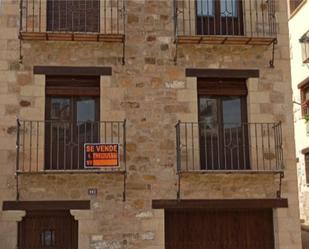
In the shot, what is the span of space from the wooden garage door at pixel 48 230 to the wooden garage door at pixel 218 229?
177 cm

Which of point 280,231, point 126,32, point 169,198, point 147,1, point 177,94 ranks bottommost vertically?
point 280,231

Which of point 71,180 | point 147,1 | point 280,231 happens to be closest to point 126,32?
point 147,1

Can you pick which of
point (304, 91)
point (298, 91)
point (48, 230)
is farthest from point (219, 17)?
point (298, 91)

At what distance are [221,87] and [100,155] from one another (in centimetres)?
271

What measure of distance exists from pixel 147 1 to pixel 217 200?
13.3 feet

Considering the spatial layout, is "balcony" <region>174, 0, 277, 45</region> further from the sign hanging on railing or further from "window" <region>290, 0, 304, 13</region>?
"window" <region>290, 0, 304, 13</region>

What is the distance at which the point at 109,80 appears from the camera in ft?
34.1

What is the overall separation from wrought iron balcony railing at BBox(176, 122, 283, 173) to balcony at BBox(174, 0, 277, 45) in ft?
5.43

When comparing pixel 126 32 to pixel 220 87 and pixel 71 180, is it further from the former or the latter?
pixel 71 180

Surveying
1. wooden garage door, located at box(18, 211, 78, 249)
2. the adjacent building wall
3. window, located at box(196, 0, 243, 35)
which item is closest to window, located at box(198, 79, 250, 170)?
window, located at box(196, 0, 243, 35)

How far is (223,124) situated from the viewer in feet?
34.9

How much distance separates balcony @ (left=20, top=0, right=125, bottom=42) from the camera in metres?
10.3

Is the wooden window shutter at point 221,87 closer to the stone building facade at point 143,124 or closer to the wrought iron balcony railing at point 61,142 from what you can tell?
the stone building facade at point 143,124

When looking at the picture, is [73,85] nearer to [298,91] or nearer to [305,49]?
[305,49]
